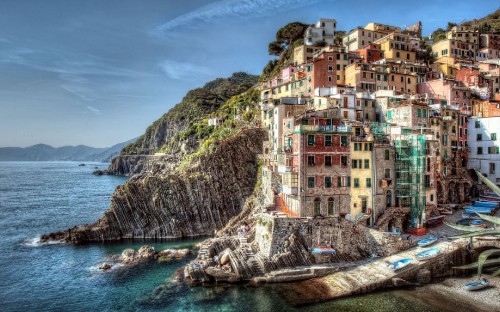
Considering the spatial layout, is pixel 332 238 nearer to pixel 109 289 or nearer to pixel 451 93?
pixel 109 289

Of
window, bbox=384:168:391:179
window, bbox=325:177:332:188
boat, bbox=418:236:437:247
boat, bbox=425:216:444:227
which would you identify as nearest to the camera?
boat, bbox=418:236:437:247

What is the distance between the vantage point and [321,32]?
10025 centimetres

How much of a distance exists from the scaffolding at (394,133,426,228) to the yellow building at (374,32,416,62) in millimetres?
40859

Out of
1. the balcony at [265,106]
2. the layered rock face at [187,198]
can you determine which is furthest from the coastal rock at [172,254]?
the balcony at [265,106]

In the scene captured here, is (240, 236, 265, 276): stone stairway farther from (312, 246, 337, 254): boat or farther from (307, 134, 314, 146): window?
(307, 134, 314, 146): window

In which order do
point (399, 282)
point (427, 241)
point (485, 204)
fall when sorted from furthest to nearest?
point (485, 204) < point (427, 241) < point (399, 282)

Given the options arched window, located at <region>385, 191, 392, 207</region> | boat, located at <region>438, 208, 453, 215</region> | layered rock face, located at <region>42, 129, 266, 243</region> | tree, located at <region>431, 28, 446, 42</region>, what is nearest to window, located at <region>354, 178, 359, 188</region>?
arched window, located at <region>385, 191, 392, 207</region>

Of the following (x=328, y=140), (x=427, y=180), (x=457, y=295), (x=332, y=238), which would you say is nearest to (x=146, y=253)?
(x=332, y=238)

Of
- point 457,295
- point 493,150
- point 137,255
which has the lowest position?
point 457,295

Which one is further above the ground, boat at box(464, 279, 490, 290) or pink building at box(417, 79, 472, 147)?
pink building at box(417, 79, 472, 147)

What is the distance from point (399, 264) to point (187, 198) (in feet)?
124

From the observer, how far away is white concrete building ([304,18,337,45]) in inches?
3895

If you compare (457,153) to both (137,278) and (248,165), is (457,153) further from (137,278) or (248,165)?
(137,278)

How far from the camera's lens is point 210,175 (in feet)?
224
